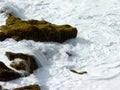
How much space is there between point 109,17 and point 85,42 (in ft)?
9.41

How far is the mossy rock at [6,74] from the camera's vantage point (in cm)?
908

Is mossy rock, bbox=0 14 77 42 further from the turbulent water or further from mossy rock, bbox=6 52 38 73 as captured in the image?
mossy rock, bbox=6 52 38 73

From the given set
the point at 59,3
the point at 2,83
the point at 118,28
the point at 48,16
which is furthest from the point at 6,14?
the point at 2,83

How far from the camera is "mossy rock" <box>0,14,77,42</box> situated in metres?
11.4

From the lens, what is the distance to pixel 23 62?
966 centimetres

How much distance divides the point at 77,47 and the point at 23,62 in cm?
266

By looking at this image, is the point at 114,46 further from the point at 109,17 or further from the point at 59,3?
the point at 59,3

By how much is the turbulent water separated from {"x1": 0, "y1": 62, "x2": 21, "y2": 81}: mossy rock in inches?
6.3

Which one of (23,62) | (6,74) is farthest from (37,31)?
(6,74)

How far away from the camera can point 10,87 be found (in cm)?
879

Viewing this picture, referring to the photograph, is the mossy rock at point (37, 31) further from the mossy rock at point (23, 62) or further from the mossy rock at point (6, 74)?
the mossy rock at point (6, 74)

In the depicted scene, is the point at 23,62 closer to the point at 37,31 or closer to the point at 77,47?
the point at 37,31

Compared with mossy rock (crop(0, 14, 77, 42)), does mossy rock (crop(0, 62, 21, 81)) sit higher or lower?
lower

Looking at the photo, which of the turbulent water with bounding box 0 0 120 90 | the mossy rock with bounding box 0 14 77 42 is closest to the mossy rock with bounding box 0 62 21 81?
the turbulent water with bounding box 0 0 120 90
